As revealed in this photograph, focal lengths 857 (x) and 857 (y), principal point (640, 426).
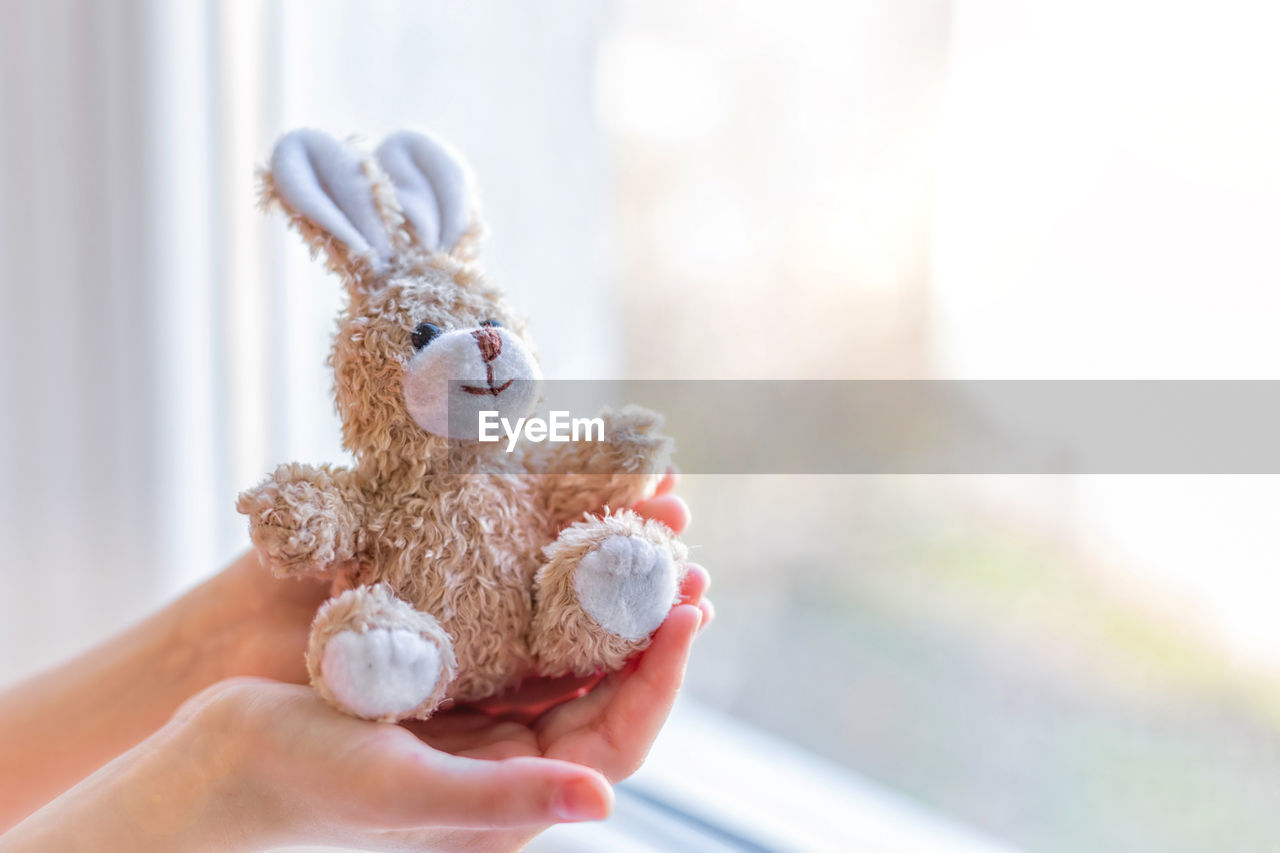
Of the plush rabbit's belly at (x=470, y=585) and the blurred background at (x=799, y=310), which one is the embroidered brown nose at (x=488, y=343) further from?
the blurred background at (x=799, y=310)

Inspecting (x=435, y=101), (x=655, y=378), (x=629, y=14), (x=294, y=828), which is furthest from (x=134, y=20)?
(x=294, y=828)

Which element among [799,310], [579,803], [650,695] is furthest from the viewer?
[799,310]

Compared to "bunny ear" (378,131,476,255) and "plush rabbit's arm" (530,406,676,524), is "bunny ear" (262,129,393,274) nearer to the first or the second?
"bunny ear" (378,131,476,255)

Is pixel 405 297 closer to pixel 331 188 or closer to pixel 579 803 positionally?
pixel 331 188

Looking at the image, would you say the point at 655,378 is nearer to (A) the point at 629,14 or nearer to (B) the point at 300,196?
(A) the point at 629,14

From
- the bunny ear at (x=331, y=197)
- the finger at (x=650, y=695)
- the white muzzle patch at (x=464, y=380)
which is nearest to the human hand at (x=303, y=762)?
the finger at (x=650, y=695)

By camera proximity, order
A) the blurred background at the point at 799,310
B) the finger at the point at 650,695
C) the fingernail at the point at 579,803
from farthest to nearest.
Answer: the blurred background at the point at 799,310 < the finger at the point at 650,695 < the fingernail at the point at 579,803

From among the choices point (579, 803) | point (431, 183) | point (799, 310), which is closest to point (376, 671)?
point (579, 803)
